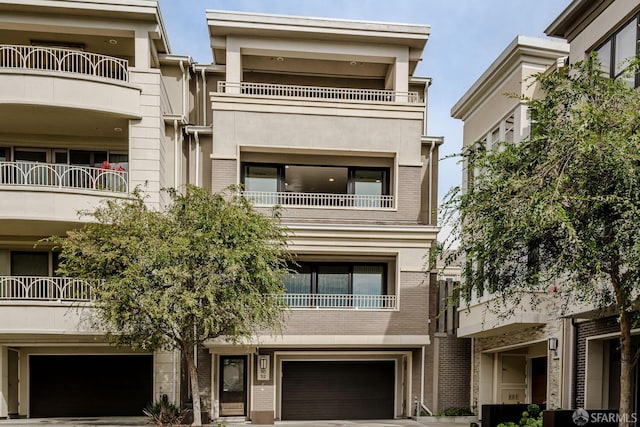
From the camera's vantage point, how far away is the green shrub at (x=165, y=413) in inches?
645

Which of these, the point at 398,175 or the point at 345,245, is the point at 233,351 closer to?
the point at 345,245

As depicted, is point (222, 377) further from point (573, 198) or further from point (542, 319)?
point (573, 198)

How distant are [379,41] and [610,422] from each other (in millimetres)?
13850

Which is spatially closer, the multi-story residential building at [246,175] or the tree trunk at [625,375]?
the tree trunk at [625,375]

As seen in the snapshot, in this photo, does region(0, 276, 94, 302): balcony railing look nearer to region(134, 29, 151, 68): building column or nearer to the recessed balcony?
the recessed balcony

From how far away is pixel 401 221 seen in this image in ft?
66.6

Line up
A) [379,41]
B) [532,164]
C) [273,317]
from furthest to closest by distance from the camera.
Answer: [379,41]
[273,317]
[532,164]

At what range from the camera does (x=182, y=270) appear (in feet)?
46.2

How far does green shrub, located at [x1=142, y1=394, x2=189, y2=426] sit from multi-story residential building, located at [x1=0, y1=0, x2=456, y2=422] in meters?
0.63

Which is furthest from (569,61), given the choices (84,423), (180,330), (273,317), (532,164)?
(84,423)

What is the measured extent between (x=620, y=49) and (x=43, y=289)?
669 inches

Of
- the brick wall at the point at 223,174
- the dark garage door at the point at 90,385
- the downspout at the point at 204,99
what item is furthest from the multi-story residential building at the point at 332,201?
the dark garage door at the point at 90,385

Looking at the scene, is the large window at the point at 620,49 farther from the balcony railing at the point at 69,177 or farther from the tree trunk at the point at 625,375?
the balcony railing at the point at 69,177

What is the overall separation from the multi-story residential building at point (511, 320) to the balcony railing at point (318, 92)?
2.41 meters
